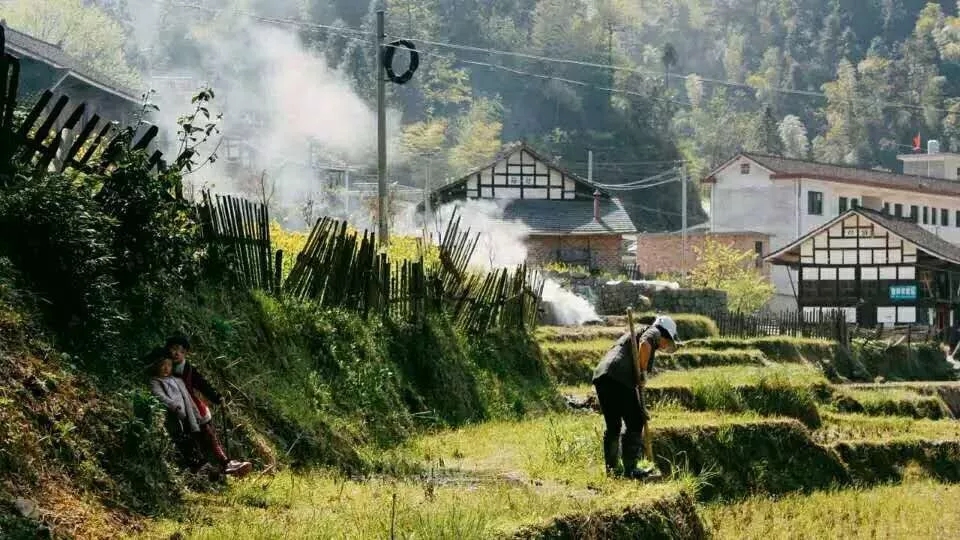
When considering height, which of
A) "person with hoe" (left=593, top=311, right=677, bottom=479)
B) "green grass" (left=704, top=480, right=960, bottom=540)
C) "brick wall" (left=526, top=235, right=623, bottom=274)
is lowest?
"green grass" (left=704, top=480, right=960, bottom=540)

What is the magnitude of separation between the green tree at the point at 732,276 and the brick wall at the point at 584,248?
3.63m

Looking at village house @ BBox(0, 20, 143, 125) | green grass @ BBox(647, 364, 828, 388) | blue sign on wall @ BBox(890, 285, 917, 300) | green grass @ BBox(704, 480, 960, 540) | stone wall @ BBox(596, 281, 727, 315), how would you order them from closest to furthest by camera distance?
green grass @ BBox(704, 480, 960, 540) < green grass @ BBox(647, 364, 828, 388) < village house @ BBox(0, 20, 143, 125) < stone wall @ BBox(596, 281, 727, 315) < blue sign on wall @ BBox(890, 285, 917, 300)

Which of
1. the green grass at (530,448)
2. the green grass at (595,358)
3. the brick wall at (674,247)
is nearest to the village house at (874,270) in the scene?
the brick wall at (674,247)

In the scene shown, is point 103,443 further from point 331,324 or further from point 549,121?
point 549,121

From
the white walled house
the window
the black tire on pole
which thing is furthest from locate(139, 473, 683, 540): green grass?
the window

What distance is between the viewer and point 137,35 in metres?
116

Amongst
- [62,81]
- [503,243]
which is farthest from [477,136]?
[62,81]

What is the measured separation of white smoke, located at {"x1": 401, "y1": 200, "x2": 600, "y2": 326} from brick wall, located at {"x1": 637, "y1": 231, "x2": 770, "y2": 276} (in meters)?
19.2

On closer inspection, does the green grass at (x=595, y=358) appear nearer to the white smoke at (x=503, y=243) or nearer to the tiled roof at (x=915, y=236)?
the white smoke at (x=503, y=243)

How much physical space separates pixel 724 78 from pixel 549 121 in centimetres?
6874

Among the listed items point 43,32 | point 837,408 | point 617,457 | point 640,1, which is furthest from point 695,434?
point 640,1

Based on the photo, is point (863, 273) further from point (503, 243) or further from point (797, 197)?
point (503, 243)

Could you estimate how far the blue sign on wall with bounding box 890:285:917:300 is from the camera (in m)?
57.4

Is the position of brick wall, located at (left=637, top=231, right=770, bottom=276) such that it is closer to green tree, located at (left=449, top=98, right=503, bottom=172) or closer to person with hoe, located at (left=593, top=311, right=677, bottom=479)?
green tree, located at (left=449, top=98, right=503, bottom=172)
